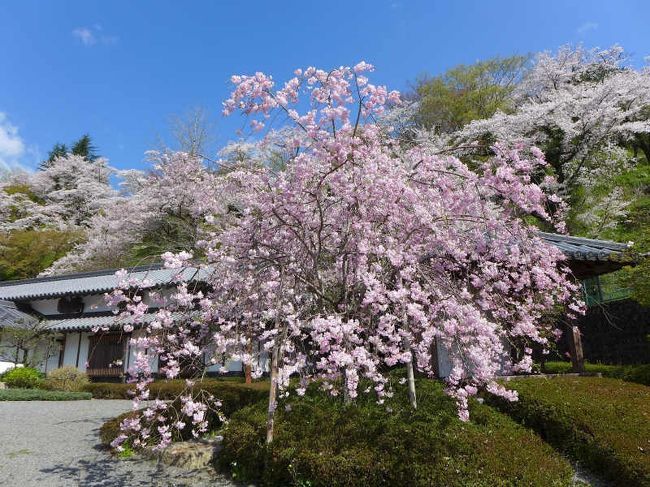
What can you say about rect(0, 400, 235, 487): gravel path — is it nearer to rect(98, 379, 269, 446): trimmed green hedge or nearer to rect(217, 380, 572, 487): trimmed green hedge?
rect(98, 379, 269, 446): trimmed green hedge

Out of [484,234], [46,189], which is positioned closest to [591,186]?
[484,234]

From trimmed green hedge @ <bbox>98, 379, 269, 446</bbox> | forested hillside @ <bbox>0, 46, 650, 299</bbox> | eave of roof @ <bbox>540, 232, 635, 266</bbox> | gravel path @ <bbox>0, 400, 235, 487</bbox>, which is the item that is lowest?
gravel path @ <bbox>0, 400, 235, 487</bbox>

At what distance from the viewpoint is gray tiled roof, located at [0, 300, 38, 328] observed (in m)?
20.5

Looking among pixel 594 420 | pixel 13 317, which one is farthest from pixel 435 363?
pixel 13 317

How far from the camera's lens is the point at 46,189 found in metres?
42.1

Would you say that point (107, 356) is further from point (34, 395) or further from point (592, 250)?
point (592, 250)

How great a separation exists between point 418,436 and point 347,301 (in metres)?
1.95

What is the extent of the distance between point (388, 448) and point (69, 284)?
21533 mm

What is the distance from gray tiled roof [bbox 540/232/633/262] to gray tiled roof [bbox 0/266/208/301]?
14.4 metres

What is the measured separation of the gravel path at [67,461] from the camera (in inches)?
275

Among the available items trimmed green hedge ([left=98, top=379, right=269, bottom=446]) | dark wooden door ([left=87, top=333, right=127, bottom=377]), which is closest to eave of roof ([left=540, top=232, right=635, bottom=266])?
trimmed green hedge ([left=98, top=379, right=269, bottom=446])

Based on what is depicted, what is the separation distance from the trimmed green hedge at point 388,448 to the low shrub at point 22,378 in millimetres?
12898

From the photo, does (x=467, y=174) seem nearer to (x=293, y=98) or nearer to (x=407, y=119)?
(x=293, y=98)

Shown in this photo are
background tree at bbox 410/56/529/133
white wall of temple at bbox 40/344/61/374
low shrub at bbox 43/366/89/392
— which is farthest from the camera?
background tree at bbox 410/56/529/133
